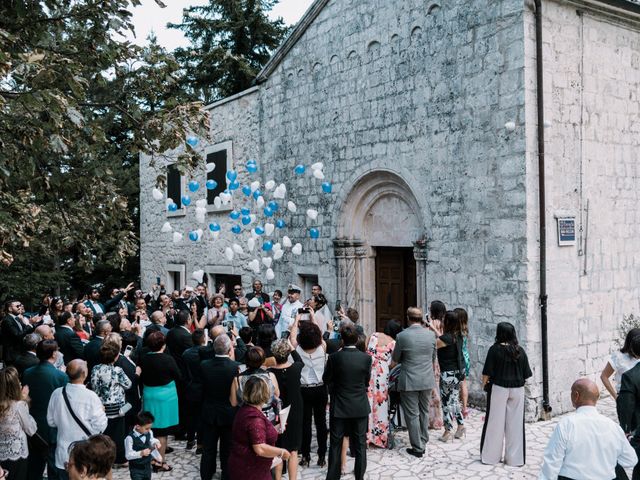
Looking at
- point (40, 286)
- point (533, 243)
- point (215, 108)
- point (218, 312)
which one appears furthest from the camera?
point (40, 286)

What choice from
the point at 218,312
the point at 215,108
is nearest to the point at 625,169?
the point at 218,312

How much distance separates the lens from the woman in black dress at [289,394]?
5676 millimetres

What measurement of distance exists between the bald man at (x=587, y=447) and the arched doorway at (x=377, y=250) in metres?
6.44

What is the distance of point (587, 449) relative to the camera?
3.80 m

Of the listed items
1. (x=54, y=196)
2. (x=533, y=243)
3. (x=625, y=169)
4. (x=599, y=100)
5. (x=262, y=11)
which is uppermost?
(x=262, y=11)

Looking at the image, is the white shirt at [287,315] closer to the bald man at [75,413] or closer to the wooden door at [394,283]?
the wooden door at [394,283]

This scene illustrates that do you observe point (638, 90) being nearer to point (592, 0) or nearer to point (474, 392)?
point (592, 0)

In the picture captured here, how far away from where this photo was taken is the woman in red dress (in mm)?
4309

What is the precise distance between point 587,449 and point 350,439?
9.09ft

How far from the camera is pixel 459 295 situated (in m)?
9.05

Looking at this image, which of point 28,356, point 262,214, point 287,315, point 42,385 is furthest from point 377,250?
point 42,385

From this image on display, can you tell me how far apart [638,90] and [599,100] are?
1.19 m

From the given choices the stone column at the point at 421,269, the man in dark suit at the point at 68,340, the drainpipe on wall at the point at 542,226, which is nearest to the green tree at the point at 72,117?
the man in dark suit at the point at 68,340

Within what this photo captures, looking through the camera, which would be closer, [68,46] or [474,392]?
[68,46]
